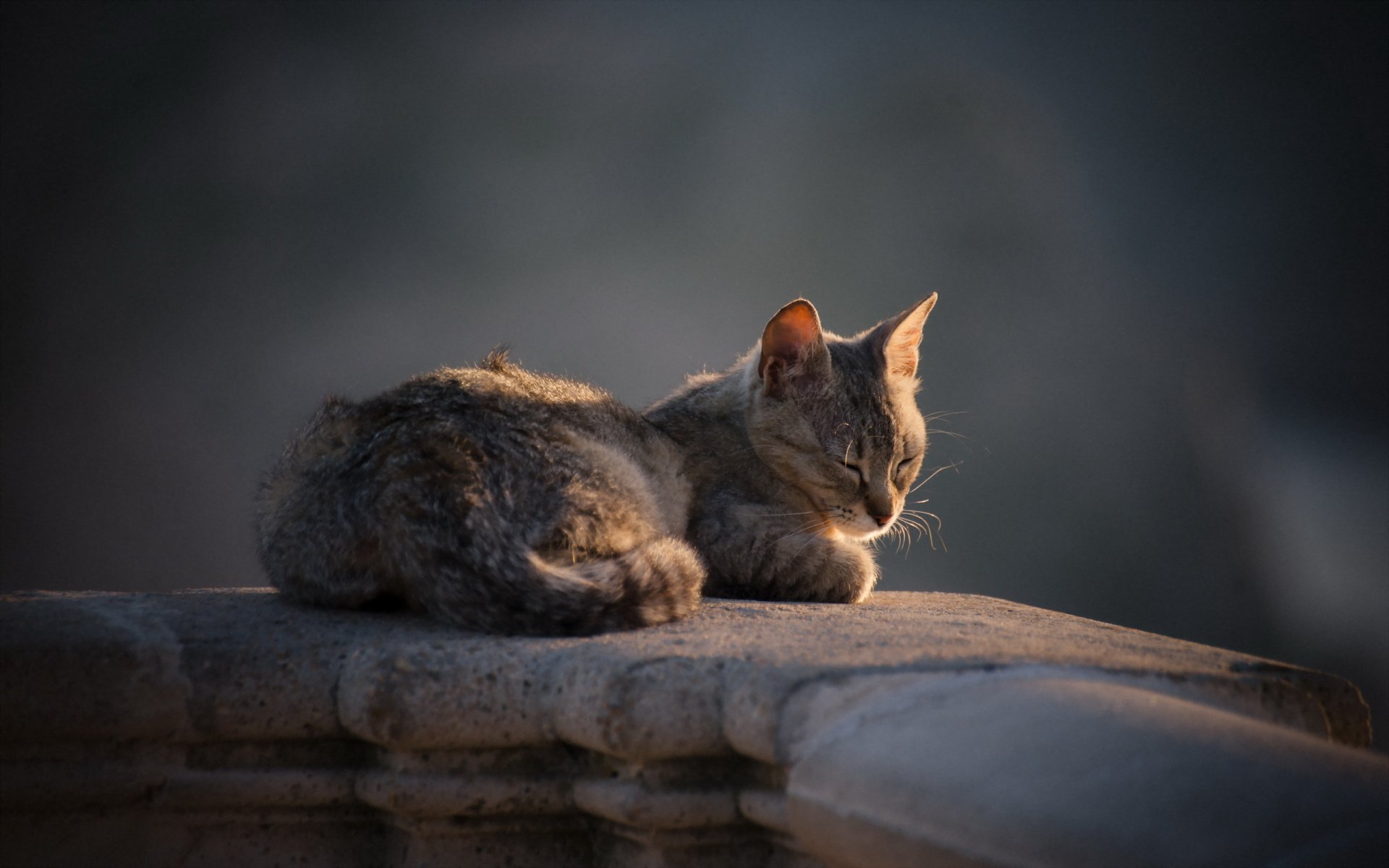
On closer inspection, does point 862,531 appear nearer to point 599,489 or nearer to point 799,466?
point 799,466

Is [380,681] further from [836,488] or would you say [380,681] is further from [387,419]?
[836,488]

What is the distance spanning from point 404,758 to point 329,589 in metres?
0.53

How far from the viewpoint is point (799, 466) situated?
8.91 ft

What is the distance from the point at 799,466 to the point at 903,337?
631 millimetres

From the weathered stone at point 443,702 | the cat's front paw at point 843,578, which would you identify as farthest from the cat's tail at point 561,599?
the cat's front paw at point 843,578

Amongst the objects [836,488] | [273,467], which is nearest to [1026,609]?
[836,488]

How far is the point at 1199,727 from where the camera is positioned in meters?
1.15

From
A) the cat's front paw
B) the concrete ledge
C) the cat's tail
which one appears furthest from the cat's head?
the concrete ledge

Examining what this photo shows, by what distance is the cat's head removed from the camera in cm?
268

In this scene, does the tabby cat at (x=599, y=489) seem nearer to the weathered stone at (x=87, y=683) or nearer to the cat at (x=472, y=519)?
the cat at (x=472, y=519)

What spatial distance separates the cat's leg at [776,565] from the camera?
251 cm

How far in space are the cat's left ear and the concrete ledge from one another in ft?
4.56

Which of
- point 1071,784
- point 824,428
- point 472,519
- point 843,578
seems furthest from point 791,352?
point 1071,784

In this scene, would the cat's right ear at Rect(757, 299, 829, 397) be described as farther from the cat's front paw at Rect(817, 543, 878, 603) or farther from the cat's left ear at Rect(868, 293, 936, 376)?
the cat's front paw at Rect(817, 543, 878, 603)
